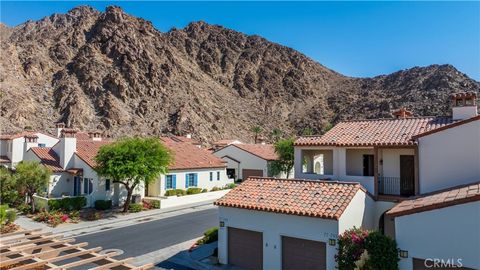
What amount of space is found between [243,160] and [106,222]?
2480cm

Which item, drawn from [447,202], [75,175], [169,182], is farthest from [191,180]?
[447,202]

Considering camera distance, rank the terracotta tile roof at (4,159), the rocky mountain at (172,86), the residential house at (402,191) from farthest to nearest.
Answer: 1. the rocky mountain at (172,86)
2. the terracotta tile roof at (4,159)
3. the residential house at (402,191)

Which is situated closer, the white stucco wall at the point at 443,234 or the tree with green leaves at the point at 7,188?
the white stucco wall at the point at 443,234

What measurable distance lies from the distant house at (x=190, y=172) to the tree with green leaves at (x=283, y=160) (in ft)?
19.2

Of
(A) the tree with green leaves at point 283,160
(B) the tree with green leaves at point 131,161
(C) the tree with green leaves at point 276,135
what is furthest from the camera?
(C) the tree with green leaves at point 276,135

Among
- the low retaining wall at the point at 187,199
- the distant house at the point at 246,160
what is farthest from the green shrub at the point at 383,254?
the distant house at the point at 246,160

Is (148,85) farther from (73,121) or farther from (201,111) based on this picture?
(73,121)

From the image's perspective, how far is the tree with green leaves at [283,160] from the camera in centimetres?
4409

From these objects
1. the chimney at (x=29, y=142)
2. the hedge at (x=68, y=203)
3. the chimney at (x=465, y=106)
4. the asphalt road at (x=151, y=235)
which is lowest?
the asphalt road at (x=151, y=235)

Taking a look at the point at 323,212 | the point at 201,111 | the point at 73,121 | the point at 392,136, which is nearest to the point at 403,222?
the point at 323,212

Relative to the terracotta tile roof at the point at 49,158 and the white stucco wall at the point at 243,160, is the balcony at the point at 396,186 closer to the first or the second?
the terracotta tile roof at the point at 49,158

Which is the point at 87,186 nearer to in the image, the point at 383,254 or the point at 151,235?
the point at 151,235

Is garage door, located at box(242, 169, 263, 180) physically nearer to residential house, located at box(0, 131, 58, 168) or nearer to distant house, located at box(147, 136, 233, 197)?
distant house, located at box(147, 136, 233, 197)

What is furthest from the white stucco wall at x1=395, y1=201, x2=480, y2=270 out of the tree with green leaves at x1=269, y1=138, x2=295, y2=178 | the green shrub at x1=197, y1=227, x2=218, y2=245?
the tree with green leaves at x1=269, y1=138, x2=295, y2=178
